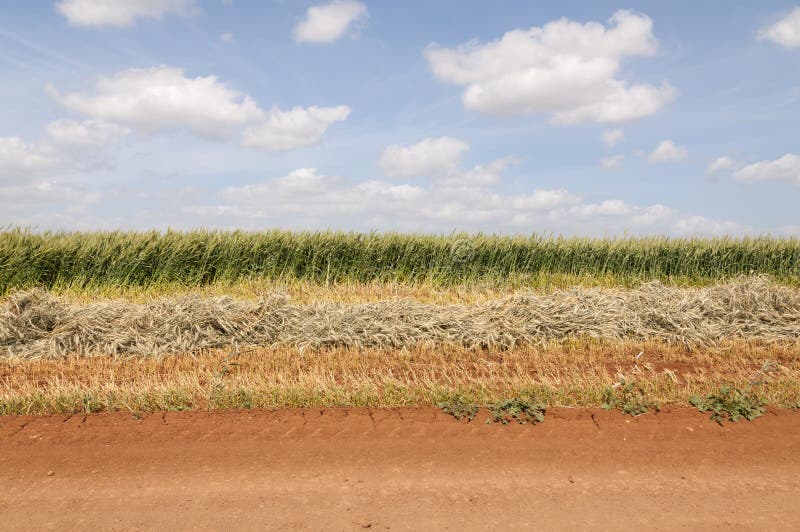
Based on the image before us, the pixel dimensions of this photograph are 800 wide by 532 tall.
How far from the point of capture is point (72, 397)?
20.3ft

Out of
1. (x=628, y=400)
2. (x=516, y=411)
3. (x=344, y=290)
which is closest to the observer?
(x=516, y=411)

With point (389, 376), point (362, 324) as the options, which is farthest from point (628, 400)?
point (362, 324)

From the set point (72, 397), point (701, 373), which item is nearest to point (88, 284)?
point (72, 397)

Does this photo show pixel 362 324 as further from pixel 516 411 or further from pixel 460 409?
pixel 516 411

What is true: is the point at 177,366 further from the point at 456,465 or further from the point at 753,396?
the point at 753,396

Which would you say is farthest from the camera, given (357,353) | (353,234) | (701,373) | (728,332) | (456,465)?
(353,234)

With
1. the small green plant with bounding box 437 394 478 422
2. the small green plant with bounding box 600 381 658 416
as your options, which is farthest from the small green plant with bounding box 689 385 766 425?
the small green plant with bounding box 437 394 478 422

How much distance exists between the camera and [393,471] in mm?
4680

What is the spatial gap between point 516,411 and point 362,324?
3.70 meters

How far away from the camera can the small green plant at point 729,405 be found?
5.84m

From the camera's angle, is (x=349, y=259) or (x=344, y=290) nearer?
(x=344, y=290)

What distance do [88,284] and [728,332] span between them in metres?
14.0

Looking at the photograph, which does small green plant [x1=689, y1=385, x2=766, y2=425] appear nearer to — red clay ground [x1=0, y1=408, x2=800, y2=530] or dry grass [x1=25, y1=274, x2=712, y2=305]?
red clay ground [x1=0, y1=408, x2=800, y2=530]

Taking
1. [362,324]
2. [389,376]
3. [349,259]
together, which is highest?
[349,259]
